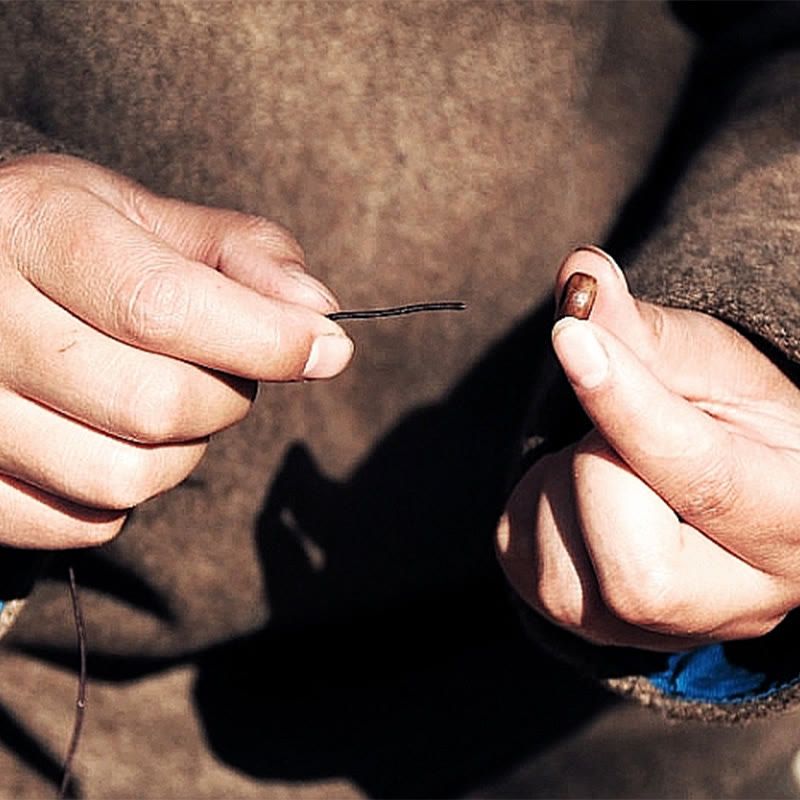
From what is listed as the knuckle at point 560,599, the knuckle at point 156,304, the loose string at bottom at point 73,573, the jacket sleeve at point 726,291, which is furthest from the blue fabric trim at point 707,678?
the knuckle at point 156,304

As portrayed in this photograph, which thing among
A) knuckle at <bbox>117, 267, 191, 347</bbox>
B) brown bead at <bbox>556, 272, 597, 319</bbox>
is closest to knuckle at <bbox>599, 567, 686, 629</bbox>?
brown bead at <bbox>556, 272, 597, 319</bbox>

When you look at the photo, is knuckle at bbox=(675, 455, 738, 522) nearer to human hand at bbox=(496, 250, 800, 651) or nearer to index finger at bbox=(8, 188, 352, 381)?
human hand at bbox=(496, 250, 800, 651)

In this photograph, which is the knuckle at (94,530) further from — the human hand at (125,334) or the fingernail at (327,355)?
the fingernail at (327,355)

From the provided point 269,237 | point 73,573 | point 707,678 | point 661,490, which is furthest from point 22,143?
point 707,678

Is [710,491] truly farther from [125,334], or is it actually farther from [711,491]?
[125,334]

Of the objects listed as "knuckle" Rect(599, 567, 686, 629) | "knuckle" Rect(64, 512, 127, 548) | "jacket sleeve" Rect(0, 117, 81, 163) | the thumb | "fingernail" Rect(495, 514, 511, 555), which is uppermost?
"jacket sleeve" Rect(0, 117, 81, 163)

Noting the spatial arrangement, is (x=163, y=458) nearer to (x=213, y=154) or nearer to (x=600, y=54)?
(x=213, y=154)
